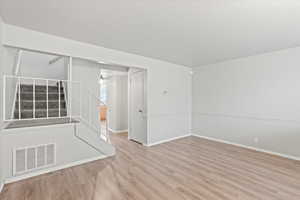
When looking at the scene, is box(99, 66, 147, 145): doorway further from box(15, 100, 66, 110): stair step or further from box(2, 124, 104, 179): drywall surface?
box(15, 100, 66, 110): stair step

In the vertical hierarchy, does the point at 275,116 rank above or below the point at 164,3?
below

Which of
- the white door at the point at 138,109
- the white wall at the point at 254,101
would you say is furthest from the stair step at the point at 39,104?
the white wall at the point at 254,101

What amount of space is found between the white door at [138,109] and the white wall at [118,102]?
1194 millimetres

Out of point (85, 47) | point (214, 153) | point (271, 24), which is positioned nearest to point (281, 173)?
point (214, 153)

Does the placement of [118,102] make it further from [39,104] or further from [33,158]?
[33,158]

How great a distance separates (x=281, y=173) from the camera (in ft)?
8.96

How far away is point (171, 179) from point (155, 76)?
9.48 feet

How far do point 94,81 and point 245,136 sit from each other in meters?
4.59

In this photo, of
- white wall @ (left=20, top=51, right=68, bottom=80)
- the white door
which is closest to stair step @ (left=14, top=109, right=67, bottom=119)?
white wall @ (left=20, top=51, right=68, bottom=80)

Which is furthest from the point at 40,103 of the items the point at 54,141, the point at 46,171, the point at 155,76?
the point at 155,76

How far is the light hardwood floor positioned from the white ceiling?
2.60 metres

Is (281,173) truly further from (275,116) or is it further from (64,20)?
(64,20)

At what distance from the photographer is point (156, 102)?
4531mm

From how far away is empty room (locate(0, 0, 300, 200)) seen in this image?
2.12 m
